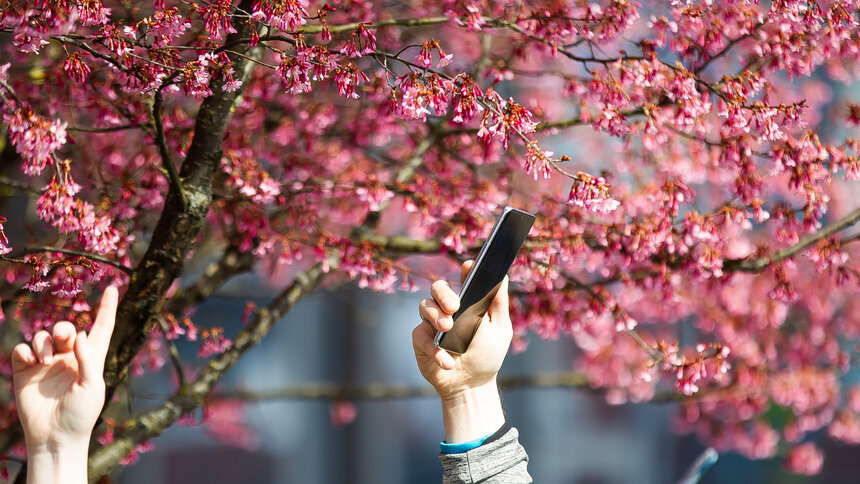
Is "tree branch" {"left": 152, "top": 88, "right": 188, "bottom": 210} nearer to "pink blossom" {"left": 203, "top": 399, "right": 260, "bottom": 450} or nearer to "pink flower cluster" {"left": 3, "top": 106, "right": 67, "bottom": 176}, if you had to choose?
"pink flower cluster" {"left": 3, "top": 106, "right": 67, "bottom": 176}

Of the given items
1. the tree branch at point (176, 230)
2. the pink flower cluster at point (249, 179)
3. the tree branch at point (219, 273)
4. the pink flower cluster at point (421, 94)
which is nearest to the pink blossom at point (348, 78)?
the pink flower cluster at point (421, 94)

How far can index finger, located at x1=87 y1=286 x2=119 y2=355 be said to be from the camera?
2.12 m

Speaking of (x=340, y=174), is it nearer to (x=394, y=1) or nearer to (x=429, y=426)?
(x=394, y=1)

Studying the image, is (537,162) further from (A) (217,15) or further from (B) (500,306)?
(A) (217,15)

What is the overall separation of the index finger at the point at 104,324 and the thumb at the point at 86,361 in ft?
0.07

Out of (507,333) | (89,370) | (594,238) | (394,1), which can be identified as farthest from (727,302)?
(89,370)

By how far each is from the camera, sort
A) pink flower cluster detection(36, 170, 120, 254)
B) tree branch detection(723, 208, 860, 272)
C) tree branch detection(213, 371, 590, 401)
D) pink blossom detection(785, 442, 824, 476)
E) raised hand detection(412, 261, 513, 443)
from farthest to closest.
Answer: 1. pink blossom detection(785, 442, 824, 476)
2. tree branch detection(213, 371, 590, 401)
3. tree branch detection(723, 208, 860, 272)
4. pink flower cluster detection(36, 170, 120, 254)
5. raised hand detection(412, 261, 513, 443)

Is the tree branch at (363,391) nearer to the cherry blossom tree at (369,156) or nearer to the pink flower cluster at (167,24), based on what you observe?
the cherry blossom tree at (369,156)

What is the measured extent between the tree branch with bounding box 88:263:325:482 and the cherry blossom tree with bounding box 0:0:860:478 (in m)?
0.01

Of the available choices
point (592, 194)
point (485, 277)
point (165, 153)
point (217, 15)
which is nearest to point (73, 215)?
point (165, 153)

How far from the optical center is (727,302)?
638 centimetres

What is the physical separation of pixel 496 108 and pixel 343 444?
35.7 ft

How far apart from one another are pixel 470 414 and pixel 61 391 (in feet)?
3.55

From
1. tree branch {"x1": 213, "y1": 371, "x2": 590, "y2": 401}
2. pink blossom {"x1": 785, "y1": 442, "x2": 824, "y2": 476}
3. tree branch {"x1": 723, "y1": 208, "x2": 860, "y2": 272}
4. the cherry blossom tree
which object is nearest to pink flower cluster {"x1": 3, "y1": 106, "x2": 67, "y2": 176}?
the cherry blossom tree
